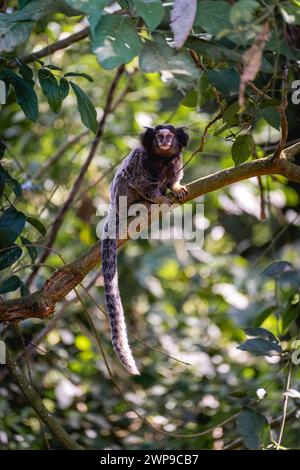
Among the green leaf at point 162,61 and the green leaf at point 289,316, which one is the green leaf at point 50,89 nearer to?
the green leaf at point 162,61

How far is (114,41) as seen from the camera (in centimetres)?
209

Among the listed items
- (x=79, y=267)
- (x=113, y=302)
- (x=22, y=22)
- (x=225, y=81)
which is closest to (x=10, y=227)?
(x=79, y=267)

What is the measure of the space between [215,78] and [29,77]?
2.95ft

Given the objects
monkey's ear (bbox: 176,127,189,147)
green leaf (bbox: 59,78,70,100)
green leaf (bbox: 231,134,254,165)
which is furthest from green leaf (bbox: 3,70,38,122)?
monkey's ear (bbox: 176,127,189,147)

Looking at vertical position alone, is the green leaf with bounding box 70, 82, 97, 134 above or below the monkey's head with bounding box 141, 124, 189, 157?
above

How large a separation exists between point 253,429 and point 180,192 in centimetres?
129

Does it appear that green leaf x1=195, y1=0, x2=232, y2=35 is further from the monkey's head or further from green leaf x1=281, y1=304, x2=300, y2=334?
the monkey's head

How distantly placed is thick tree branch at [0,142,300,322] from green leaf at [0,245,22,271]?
23cm

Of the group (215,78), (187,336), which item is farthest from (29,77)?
(187,336)

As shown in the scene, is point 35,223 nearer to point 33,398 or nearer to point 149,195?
point 33,398

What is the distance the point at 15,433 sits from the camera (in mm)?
4723

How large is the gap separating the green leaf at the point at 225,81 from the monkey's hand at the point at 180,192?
64 centimetres

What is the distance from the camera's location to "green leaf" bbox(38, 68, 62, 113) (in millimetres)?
3131

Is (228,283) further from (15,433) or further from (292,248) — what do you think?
(15,433)
